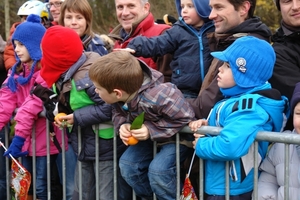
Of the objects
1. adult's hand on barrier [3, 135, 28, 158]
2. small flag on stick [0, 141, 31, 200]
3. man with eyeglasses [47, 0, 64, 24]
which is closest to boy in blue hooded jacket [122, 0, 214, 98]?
adult's hand on barrier [3, 135, 28, 158]

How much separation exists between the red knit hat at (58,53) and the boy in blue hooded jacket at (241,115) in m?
1.25

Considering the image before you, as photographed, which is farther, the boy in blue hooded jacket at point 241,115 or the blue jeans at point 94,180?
the blue jeans at point 94,180

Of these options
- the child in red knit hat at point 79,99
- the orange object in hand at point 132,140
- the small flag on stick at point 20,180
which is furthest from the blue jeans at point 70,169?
the orange object in hand at point 132,140

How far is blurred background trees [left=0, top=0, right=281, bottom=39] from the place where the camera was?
16672 mm

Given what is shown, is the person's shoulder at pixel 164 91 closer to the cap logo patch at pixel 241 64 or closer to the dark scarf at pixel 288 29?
the cap logo patch at pixel 241 64

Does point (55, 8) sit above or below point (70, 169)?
above

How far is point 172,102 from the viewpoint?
3803 millimetres

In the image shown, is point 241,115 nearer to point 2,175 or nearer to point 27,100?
point 27,100

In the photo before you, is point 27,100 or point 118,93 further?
point 27,100

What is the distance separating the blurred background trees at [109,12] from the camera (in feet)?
54.7

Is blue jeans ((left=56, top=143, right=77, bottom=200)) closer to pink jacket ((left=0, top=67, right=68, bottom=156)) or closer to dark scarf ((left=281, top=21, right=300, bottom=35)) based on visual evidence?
pink jacket ((left=0, top=67, right=68, bottom=156))

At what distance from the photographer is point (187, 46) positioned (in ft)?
14.5

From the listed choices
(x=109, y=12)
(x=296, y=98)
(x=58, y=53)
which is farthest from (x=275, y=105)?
(x=109, y=12)

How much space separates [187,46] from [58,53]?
1.03 meters
